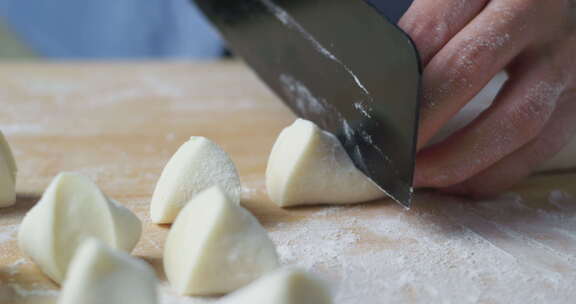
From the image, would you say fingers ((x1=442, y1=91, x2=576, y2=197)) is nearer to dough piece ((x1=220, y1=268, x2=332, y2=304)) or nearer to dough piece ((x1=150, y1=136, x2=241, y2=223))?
dough piece ((x1=150, y1=136, x2=241, y2=223))

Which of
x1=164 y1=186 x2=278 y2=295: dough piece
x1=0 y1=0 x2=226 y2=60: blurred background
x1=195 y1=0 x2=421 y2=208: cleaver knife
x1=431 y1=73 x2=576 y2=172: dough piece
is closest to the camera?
x1=164 y1=186 x2=278 y2=295: dough piece

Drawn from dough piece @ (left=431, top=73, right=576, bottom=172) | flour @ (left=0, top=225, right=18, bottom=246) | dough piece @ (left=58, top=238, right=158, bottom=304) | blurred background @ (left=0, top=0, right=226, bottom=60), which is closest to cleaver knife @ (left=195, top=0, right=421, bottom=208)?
dough piece @ (left=431, top=73, right=576, bottom=172)

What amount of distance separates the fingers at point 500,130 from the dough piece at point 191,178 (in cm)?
34

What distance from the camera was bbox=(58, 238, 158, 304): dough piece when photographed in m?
0.74

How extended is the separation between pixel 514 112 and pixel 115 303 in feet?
2.44

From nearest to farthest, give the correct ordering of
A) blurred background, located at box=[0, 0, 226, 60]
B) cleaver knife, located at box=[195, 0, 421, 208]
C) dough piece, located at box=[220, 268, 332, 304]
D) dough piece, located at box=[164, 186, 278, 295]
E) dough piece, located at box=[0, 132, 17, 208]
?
dough piece, located at box=[220, 268, 332, 304], dough piece, located at box=[164, 186, 278, 295], cleaver knife, located at box=[195, 0, 421, 208], dough piece, located at box=[0, 132, 17, 208], blurred background, located at box=[0, 0, 226, 60]

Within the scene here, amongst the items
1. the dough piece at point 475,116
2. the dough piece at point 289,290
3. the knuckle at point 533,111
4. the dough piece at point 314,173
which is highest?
the knuckle at point 533,111

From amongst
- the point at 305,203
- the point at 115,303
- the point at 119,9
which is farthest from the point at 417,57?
the point at 119,9

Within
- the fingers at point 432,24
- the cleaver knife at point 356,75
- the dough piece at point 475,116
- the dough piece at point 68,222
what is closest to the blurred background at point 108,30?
the cleaver knife at point 356,75

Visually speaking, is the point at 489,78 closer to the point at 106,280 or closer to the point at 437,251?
the point at 437,251

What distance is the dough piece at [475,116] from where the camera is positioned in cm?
132

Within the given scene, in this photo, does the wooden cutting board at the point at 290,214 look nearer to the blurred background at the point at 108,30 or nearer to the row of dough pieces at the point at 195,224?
the row of dough pieces at the point at 195,224

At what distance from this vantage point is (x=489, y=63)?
42.8 inches

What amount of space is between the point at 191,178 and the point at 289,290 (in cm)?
44
